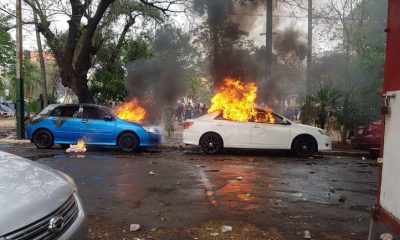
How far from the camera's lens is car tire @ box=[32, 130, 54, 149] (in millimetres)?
13555

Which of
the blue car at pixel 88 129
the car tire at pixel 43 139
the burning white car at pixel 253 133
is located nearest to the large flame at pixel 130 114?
the blue car at pixel 88 129

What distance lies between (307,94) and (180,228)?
1239 centimetres

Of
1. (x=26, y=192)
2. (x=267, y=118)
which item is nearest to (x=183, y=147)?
(x=267, y=118)

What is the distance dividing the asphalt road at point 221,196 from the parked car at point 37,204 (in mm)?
1695

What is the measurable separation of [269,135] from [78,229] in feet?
32.5

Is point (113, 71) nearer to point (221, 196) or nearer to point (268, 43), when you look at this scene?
point (268, 43)

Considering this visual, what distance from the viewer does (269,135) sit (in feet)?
41.3

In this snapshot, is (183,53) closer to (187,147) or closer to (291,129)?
(187,147)

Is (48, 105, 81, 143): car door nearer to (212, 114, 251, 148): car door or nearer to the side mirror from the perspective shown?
the side mirror

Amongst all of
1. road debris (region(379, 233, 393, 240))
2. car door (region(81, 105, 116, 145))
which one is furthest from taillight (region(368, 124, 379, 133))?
road debris (region(379, 233, 393, 240))

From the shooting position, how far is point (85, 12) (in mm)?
16344

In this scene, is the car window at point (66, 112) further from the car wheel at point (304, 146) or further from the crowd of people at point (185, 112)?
the crowd of people at point (185, 112)

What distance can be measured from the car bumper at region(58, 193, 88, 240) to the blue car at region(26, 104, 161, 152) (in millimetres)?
9747

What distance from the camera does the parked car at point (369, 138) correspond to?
41.3ft
